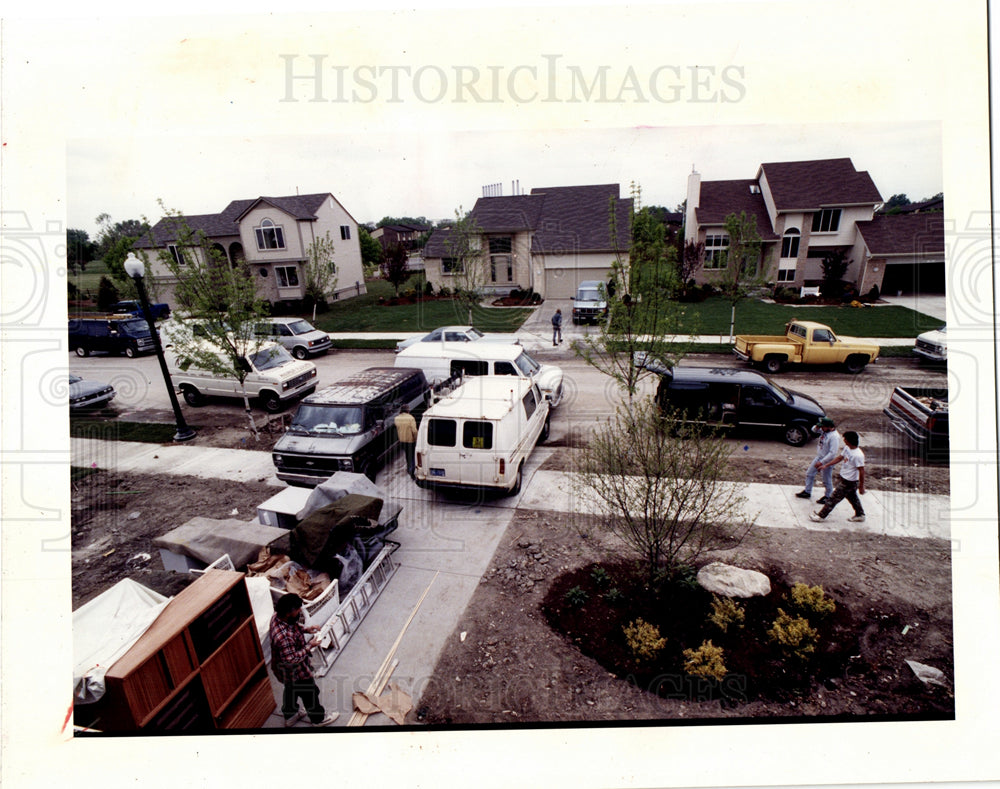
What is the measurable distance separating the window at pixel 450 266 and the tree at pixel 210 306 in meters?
13.8

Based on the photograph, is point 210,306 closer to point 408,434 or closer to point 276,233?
point 408,434

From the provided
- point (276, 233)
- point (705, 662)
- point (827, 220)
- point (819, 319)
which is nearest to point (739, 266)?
point (819, 319)

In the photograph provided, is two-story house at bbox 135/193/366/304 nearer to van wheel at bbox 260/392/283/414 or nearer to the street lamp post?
van wheel at bbox 260/392/283/414

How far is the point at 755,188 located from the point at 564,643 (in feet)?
97.2

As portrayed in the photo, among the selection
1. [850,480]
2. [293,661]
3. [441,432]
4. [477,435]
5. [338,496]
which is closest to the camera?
[293,661]

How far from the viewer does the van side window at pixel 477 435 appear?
7008 millimetres

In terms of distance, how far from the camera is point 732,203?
1014 inches

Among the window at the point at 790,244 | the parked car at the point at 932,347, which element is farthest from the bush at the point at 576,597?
the window at the point at 790,244

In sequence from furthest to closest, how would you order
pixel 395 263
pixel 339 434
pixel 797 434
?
pixel 395 263 < pixel 797 434 < pixel 339 434

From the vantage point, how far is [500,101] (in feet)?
12.9

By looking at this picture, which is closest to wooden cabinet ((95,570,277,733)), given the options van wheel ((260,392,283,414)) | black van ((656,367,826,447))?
black van ((656,367,826,447))

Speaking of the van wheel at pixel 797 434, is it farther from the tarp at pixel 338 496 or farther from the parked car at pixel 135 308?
the parked car at pixel 135 308

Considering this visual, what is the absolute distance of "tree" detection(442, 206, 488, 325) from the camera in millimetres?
22734

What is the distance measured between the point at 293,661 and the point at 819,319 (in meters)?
22.6
